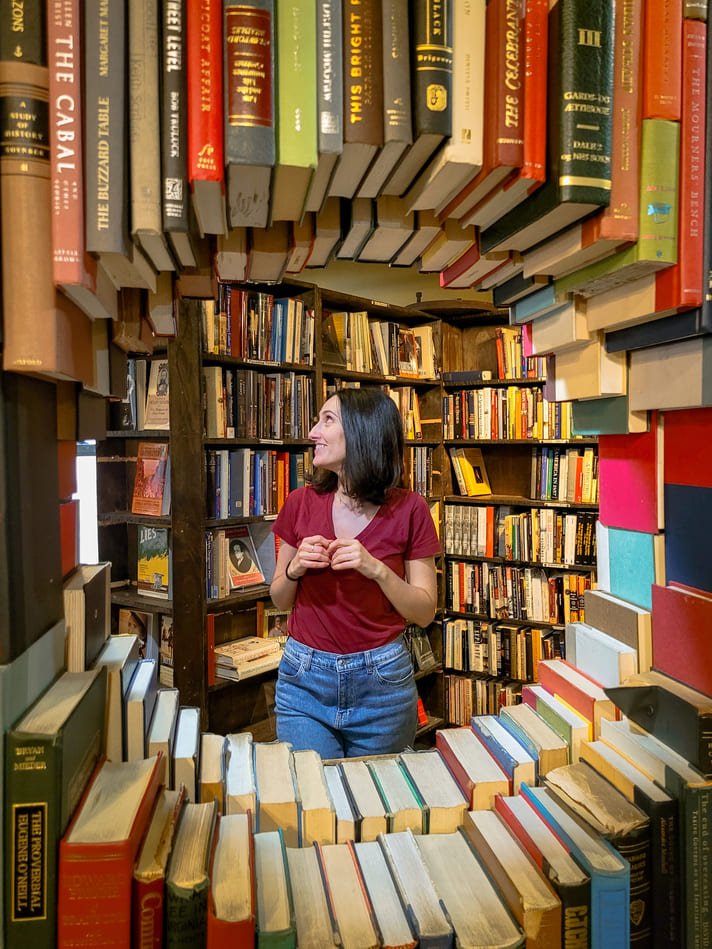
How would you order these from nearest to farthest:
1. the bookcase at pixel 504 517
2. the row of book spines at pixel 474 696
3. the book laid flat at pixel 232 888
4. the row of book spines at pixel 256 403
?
the book laid flat at pixel 232 888 → the row of book spines at pixel 256 403 → the bookcase at pixel 504 517 → the row of book spines at pixel 474 696

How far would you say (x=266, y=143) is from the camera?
2.04ft

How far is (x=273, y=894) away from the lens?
64 cm

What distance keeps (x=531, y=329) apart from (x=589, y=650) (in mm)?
517

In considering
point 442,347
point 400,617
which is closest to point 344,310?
point 442,347

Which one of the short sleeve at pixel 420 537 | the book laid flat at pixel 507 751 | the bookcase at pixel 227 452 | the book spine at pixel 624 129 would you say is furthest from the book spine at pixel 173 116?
the bookcase at pixel 227 452

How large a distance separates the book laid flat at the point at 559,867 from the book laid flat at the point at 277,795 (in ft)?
0.87

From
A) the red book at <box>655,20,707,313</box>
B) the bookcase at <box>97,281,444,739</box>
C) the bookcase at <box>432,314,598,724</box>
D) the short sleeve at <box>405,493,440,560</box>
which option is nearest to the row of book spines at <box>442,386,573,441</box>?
the bookcase at <box>432,314,598,724</box>

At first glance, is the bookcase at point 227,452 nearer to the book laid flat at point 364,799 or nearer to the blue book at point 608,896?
the book laid flat at point 364,799

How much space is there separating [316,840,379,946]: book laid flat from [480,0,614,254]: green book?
77cm

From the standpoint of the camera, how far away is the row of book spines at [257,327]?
226 cm

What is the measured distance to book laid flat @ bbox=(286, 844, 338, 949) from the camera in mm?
609

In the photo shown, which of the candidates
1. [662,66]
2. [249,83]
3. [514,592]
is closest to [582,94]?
[662,66]

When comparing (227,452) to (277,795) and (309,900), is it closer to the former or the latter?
(277,795)

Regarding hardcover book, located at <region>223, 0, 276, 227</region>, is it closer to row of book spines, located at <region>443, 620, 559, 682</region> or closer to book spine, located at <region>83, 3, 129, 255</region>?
book spine, located at <region>83, 3, 129, 255</region>
